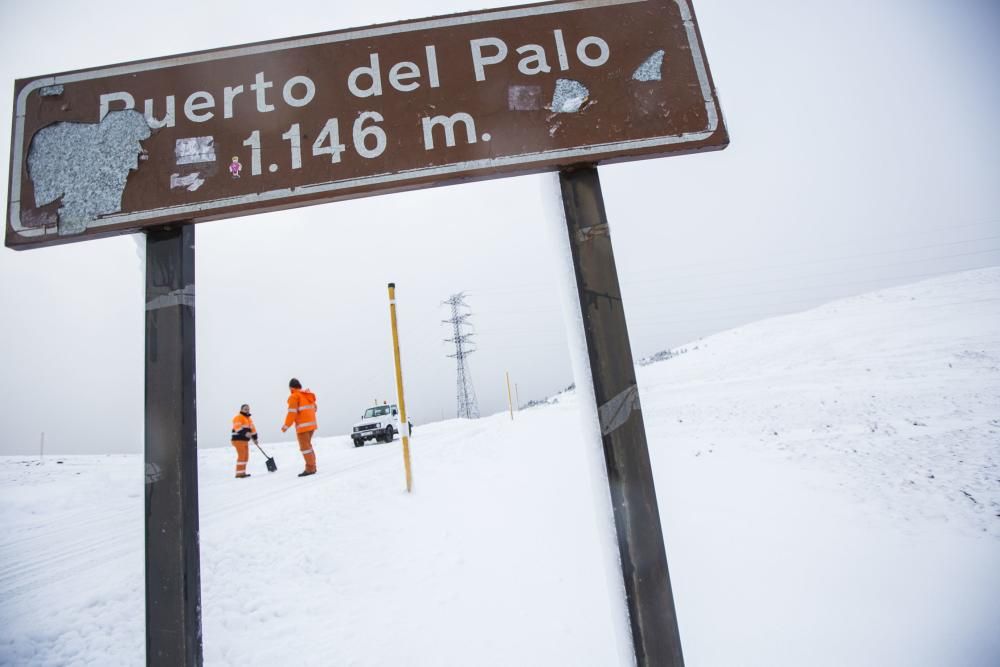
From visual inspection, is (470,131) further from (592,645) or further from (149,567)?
(592,645)

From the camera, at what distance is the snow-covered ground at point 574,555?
198 centimetres

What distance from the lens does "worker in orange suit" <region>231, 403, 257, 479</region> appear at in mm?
8250

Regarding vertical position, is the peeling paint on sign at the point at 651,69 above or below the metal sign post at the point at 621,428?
above

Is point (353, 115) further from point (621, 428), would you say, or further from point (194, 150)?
point (621, 428)

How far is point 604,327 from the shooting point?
1348 mm

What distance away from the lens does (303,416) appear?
7.55 meters

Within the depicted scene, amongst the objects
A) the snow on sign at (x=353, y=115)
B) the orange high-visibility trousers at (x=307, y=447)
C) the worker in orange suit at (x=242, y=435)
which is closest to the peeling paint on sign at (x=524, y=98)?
the snow on sign at (x=353, y=115)

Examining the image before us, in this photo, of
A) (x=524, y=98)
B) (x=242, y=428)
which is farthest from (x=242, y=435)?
(x=524, y=98)

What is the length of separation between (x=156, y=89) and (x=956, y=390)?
8.85 metres

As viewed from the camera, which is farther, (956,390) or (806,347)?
(806,347)

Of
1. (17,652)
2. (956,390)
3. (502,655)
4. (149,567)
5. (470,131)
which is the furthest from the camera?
(956,390)

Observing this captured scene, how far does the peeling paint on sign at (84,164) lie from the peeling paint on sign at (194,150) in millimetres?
134

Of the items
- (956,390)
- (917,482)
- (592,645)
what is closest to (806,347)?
(956,390)

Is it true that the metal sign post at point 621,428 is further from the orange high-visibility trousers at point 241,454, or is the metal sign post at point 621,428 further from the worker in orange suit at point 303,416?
the orange high-visibility trousers at point 241,454
